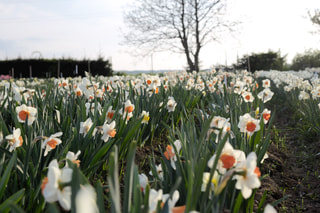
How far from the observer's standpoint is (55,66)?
18.6 metres

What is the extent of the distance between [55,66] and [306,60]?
17427mm

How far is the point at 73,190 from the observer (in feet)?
2.55

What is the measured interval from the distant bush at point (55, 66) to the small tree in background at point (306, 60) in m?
13.7

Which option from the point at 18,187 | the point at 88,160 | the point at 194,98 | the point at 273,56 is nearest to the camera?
the point at 18,187

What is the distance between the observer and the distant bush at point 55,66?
18719mm

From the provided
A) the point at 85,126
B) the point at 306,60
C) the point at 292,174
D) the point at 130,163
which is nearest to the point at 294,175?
the point at 292,174

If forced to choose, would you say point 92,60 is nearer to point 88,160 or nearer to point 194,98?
point 194,98

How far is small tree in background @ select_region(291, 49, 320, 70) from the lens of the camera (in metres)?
23.2

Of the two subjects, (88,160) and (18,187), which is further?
(88,160)

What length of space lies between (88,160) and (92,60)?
17.8 meters

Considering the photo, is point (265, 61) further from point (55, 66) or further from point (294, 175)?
point (294, 175)

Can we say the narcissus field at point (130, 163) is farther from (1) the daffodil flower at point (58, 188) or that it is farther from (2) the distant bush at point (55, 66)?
(2) the distant bush at point (55, 66)

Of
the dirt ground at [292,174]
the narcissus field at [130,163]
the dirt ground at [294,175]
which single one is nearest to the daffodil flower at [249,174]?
the narcissus field at [130,163]

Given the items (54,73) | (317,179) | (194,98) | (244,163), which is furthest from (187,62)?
(244,163)
